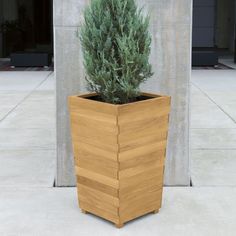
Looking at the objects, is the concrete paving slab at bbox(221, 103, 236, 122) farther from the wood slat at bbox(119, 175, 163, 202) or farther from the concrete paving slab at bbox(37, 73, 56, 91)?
the wood slat at bbox(119, 175, 163, 202)

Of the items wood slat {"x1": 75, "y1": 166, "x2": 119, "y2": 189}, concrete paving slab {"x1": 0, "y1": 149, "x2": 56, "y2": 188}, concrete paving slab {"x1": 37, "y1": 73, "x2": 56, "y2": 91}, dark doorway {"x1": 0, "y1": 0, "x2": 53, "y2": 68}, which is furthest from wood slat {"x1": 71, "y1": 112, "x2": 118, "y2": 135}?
dark doorway {"x1": 0, "y1": 0, "x2": 53, "y2": 68}

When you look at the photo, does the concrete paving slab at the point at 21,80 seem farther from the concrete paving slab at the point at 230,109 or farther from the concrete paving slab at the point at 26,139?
the concrete paving slab at the point at 26,139

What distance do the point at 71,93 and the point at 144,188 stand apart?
1221 mm

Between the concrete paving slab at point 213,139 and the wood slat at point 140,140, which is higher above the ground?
the wood slat at point 140,140

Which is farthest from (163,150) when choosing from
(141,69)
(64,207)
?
(64,207)

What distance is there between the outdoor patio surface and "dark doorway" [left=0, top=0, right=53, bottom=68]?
14975 mm

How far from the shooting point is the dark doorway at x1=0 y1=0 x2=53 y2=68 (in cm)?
2356

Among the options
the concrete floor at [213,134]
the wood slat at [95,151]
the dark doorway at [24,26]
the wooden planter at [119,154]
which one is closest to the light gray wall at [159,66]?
the concrete floor at [213,134]

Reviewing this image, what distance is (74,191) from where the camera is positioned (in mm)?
4812

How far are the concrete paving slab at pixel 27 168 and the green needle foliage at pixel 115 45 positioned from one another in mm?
1670

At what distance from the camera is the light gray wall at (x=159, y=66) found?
4.64 m

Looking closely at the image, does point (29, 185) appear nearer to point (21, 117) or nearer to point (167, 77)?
point (167, 77)

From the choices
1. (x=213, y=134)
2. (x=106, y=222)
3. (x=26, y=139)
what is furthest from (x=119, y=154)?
(x=213, y=134)

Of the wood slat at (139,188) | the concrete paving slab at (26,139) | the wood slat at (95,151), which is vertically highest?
the wood slat at (95,151)
